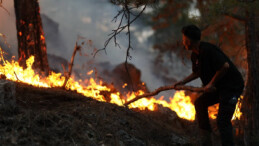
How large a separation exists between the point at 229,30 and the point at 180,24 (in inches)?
722

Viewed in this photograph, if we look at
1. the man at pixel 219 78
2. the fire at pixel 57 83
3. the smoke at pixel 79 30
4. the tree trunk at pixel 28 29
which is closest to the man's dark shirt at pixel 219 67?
the man at pixel 219 78

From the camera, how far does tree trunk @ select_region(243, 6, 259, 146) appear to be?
273 inches

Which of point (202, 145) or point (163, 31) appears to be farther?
point (163, 31)

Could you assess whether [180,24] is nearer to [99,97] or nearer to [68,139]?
[99,97]

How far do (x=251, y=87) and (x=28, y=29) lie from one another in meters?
6.73

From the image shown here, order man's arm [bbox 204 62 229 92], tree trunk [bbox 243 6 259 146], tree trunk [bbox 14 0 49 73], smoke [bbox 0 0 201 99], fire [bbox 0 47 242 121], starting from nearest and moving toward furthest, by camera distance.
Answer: man's arm [bbox 204 62 229 92], fire [bbox 0 47 242 121], tree trunk [bbox 243 6 259 146], tree trunk [bbox 14 0 49 73], smoke [bbox 0 0 201 99]

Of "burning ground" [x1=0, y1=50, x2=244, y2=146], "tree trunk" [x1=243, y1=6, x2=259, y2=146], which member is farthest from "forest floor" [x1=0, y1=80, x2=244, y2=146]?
"tree trunk" [x1=243, y1=6, x2=259, y2=146]

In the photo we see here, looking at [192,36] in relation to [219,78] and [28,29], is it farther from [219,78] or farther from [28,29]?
[28,29]

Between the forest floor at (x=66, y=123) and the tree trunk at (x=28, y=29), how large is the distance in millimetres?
2711

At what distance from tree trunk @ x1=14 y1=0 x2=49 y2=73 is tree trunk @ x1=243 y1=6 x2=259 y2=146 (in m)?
6.13

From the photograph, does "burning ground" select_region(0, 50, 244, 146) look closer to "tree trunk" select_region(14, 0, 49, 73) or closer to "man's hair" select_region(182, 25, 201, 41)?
"tree trunk" select_region(14, 0, 49, 73)

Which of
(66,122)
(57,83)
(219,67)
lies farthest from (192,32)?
(57,83)

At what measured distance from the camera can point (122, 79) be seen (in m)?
15.4

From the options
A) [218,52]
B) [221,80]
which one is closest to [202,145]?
[221,80]
